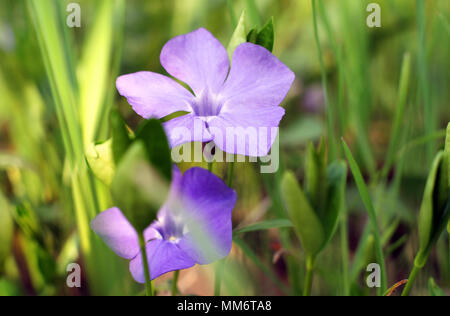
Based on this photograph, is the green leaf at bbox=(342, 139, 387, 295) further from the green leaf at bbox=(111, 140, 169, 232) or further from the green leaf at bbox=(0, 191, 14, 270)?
the green leaf at bbox=(0, 191, 14, 270)

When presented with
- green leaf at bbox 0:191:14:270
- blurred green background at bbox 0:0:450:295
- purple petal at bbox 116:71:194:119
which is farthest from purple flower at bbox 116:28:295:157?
green leaf at bbox 0:191:14:270

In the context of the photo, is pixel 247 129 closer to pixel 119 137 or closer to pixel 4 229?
pixel 119 137

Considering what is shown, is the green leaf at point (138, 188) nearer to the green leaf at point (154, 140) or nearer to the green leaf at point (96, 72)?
the green leaf at point (154, 140)

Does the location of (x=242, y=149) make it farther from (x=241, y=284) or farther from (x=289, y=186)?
(x=241, y=284)

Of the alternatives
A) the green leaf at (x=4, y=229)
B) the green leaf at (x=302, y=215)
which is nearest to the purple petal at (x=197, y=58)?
the green leaf at (x=302, y=215)

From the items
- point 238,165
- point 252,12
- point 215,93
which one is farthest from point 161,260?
point 238,165
